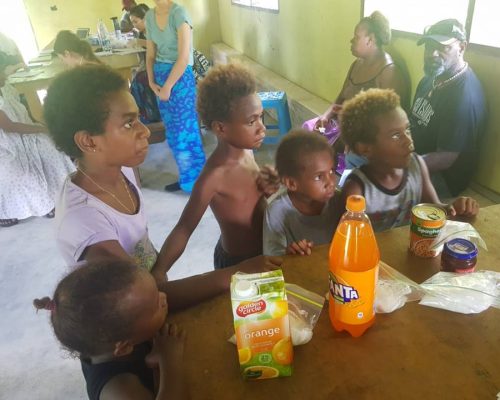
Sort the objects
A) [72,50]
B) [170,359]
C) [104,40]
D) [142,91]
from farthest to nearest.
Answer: [104,40], [142,91], [72,50], [170,359]

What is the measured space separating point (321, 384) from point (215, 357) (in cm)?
21

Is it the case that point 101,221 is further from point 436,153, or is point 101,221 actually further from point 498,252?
point 436,153

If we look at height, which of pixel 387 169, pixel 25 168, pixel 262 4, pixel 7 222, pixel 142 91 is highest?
pixel 262 4

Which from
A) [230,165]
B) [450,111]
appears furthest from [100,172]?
[450,111]

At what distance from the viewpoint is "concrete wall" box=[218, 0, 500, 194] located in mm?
2051

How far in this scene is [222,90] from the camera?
138cm

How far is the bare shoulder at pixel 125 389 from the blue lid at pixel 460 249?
73cm

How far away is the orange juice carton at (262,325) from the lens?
2.10ft

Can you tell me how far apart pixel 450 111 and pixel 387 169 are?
35.1 inches

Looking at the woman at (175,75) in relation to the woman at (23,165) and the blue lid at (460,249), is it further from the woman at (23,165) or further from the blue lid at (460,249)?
the blue lid at (460,249)

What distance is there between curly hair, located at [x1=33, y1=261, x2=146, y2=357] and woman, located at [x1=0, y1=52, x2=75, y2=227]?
8.49 ft

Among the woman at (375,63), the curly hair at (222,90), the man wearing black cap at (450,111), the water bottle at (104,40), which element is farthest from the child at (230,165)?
the water bottle at (104,40)

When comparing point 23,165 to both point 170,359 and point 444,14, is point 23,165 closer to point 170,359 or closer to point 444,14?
point 170,359

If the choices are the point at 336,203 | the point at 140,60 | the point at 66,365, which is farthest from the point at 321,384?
the point at 140,60
